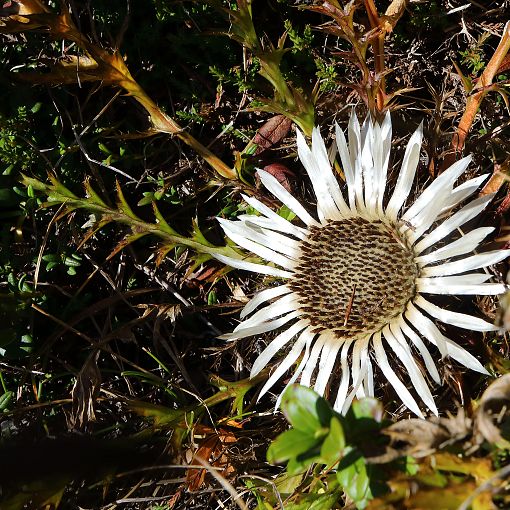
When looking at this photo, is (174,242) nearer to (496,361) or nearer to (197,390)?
(197,390)

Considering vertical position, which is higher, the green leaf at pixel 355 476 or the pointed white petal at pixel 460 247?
the pointed white petal at pixel 460 247

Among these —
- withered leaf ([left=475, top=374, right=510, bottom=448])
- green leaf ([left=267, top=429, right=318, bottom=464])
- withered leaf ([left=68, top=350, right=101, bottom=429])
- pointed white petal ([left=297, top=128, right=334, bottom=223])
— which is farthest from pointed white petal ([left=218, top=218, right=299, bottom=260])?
green leaf ([left=267, top=429, right=318, bottom=464])

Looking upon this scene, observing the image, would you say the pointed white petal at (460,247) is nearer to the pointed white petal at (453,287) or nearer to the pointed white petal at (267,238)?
the pointed white petal at (453,287)

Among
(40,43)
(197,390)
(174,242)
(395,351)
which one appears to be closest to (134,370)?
(197,390)

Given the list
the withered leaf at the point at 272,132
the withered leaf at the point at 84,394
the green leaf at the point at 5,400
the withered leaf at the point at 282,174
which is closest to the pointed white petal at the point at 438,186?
the withered leaf at the point at 282,174

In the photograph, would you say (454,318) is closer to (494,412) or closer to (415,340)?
(415,340)

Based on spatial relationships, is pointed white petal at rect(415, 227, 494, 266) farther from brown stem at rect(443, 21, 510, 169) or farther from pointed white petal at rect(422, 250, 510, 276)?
brown stem at rect(443, 21, 510, 169)

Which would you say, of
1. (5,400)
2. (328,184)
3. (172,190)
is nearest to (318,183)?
(328,184)
